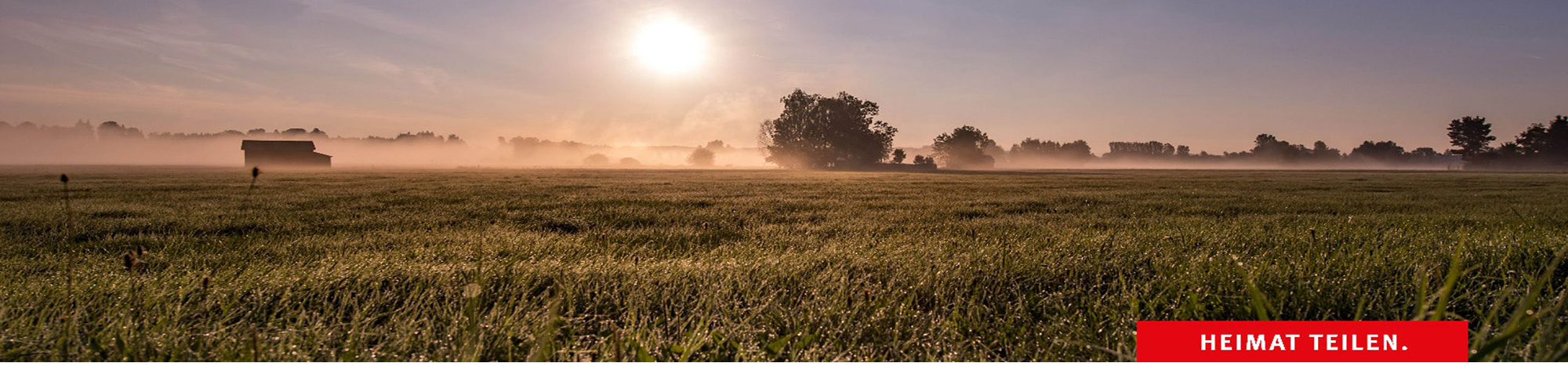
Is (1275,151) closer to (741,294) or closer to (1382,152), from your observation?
(1382,152)

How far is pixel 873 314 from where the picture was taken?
6.97ft

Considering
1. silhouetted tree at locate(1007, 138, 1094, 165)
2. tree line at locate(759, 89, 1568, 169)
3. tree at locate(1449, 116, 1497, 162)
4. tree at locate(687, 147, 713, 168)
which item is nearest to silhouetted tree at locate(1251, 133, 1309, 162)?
tree line at locate(759, 89, 1568, 169)

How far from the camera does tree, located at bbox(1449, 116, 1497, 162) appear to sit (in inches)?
1914

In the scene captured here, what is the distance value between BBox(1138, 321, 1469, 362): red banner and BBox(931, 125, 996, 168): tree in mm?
120044

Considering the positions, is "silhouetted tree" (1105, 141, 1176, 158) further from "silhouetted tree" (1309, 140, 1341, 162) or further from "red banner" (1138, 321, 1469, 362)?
"red banner" (1138, 321, 1469, 362)

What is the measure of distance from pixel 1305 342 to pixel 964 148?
408 feet

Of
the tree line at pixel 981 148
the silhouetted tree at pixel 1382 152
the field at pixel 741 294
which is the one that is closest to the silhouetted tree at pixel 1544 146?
the tree line at pixel 981 148

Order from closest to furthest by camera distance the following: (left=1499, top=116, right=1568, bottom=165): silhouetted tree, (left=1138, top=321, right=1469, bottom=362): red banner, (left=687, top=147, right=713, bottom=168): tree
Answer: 1. (left=1138, top=321, right=1469, bottom=362): red banner
2. (left=1499, top=116, right=1568, bottom=165): silhouetted tree
3. (left=687, top=147, right=713, bottom=168): tree

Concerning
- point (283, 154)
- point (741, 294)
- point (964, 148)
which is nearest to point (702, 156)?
point (964, 148)

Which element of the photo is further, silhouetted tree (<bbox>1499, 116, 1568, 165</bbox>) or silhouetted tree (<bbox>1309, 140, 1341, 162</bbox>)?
silhouetted tree (<bbox>1309, 140, 1341, 162</bbox>)

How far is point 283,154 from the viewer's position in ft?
243

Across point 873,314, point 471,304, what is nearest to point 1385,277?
point 873,314

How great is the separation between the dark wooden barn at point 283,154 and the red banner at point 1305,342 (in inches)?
3477

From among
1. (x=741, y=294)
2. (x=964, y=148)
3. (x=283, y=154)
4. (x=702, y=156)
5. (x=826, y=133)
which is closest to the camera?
(x=741, y=294)
